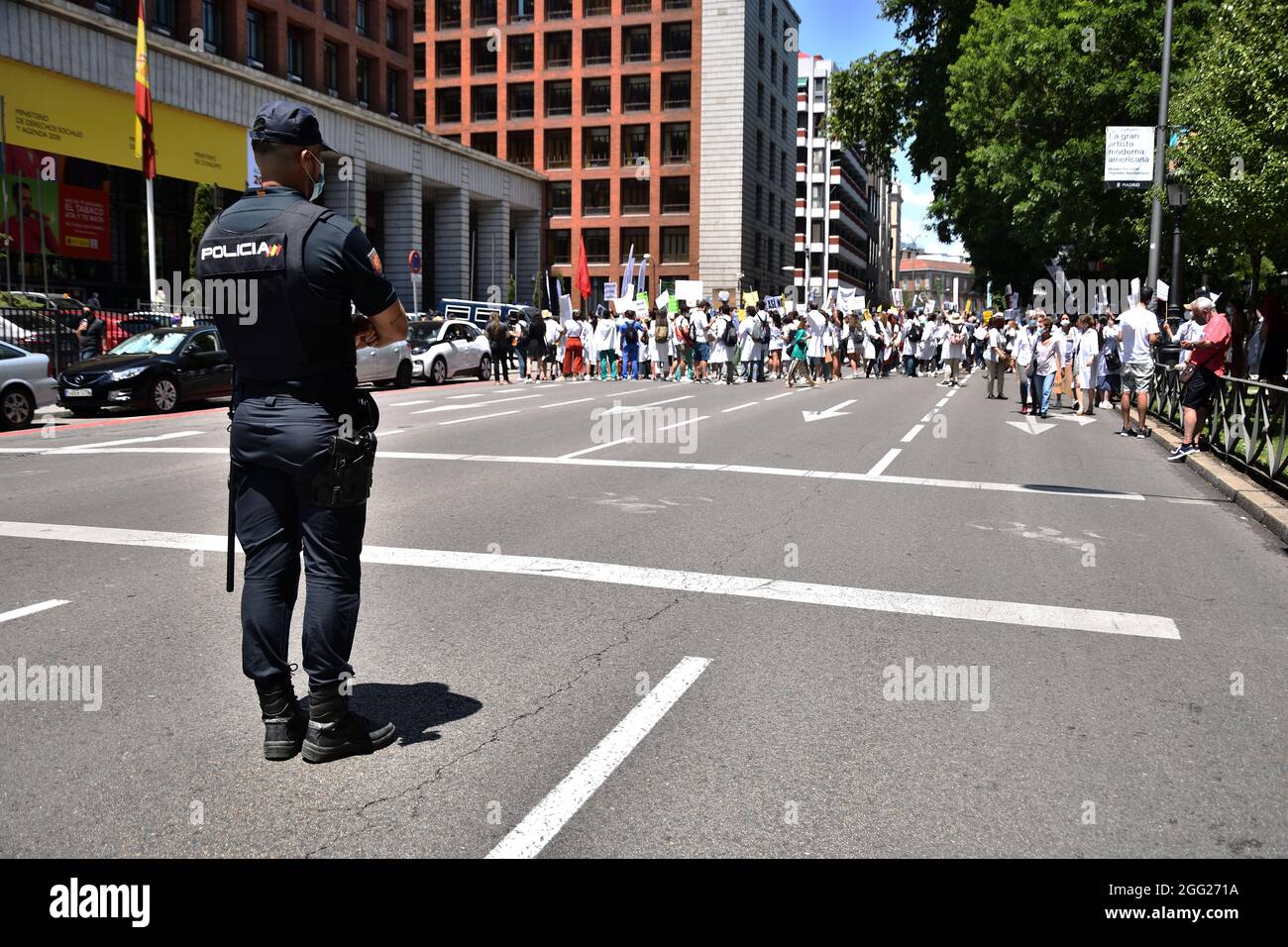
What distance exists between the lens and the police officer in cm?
374

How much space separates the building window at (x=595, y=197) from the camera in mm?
71812

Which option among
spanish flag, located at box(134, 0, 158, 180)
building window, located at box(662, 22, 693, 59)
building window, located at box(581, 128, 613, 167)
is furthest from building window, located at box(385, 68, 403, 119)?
spanish flag, located at box(134, 0, 158, 180)

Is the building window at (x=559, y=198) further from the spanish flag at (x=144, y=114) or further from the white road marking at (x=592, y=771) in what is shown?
the white road marking at (x=592, y=771)

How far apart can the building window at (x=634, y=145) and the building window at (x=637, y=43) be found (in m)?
3.96

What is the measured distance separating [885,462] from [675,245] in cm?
5957

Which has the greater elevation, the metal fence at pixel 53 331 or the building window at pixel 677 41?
the building window at pixel 677 41

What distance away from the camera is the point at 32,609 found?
594cm

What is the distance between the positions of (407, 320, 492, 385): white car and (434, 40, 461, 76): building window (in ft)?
160

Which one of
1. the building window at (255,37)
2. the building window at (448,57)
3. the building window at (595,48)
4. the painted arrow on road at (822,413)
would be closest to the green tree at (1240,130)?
the painted arrow on road at (822,413)

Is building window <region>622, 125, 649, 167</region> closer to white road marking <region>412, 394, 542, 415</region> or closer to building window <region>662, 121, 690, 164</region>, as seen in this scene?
building window <region>662, 121, 690, 164</region>

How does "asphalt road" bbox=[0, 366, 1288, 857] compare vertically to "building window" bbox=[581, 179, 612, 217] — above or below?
below

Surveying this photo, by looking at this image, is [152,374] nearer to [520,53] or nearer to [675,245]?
[675,245]

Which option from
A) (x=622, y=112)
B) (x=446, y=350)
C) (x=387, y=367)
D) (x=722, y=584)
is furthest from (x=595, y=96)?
(x=722, y=584)
